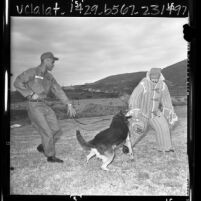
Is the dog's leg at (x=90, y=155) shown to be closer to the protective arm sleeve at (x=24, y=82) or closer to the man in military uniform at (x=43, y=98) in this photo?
the man in military uniform at (x=43, y=98)

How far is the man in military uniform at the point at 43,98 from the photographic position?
229 centimetres

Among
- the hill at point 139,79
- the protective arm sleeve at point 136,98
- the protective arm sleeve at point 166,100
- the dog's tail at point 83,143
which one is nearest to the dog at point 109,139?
the dog's tail at point 83,143

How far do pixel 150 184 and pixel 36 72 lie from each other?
1240 mm

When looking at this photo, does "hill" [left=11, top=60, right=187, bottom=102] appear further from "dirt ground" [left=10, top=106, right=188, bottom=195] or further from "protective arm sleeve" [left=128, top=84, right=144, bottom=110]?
"dirt ground" [left=10, top=106, right=188, bottom=195]

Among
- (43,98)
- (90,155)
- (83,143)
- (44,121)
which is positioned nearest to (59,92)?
(43,98)

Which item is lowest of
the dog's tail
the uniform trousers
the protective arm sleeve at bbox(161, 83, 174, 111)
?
the dog's tail

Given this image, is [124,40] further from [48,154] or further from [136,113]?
[48,154]

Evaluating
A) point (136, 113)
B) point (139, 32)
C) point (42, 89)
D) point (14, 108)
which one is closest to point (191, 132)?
point (136, 113)

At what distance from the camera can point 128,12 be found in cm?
229

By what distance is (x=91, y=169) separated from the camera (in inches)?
89.0

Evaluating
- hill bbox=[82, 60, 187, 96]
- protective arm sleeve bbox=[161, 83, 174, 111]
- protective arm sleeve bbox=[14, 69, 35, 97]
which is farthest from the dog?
protective arm sleeve bbox=[14, 69, 35, 97]

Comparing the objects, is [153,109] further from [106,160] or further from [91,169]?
[91,169]

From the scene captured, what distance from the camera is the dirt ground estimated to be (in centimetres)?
224

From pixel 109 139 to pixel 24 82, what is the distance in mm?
804
